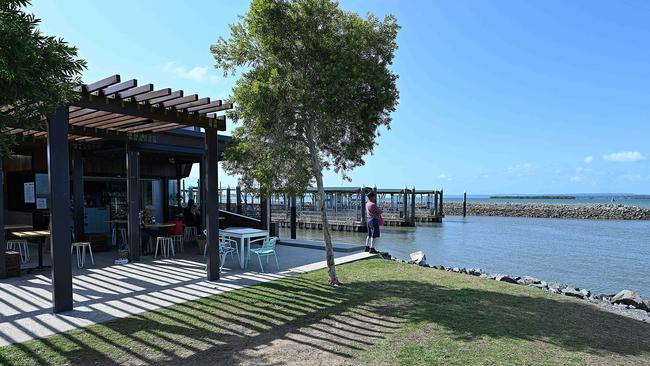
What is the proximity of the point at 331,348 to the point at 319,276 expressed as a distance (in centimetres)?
337

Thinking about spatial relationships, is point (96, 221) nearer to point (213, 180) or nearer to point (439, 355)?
point (213, 180)

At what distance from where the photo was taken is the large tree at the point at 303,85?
5926 millimetres

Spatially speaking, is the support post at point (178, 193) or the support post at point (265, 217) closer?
the support post at point (265, 217)

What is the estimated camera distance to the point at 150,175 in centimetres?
1338

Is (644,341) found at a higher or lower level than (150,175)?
lower

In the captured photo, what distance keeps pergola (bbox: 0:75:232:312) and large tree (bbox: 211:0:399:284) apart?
600 mm

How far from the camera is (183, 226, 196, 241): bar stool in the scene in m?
11.9

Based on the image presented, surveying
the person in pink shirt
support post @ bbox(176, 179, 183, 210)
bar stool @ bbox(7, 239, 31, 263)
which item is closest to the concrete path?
the person in pink shirt

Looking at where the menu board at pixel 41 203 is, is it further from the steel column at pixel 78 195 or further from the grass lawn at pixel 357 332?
the grass lawn at pixel 357 332

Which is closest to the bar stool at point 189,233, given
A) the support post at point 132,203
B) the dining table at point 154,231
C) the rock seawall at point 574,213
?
the dining table at point 154,231

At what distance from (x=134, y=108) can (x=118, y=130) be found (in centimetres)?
276

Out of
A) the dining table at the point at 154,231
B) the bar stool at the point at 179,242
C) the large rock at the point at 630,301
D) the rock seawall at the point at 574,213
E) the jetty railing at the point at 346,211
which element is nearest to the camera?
the large rock at the point at 630,301

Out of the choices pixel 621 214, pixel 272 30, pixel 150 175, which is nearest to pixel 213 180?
pixel 272 30

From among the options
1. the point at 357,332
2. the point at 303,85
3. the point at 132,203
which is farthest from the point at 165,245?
the point at 357,332
